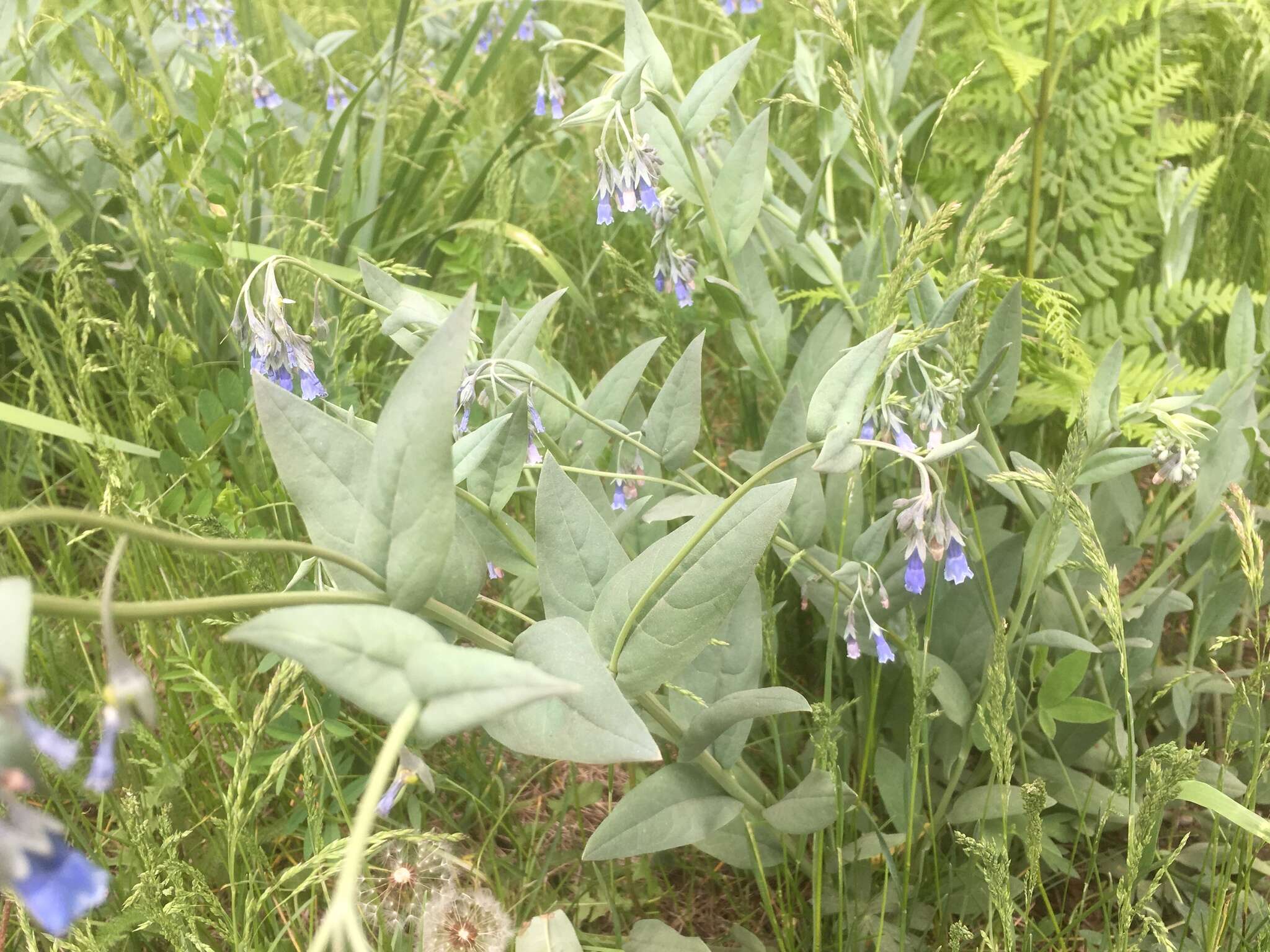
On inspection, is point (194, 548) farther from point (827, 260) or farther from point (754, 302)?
point (827, 260)

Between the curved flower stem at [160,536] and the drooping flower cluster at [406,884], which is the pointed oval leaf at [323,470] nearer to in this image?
the curved flower stem at [160,536]

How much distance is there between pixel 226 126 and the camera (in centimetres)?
241

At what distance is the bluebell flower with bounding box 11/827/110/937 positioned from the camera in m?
0.64

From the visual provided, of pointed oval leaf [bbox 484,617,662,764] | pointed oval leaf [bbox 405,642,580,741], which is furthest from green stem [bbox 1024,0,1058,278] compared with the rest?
pointed oval leaf [bbox 405,642,580,741]

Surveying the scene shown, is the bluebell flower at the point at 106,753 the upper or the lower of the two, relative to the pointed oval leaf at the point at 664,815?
upper

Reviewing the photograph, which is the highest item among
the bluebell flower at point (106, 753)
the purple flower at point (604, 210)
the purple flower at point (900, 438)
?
the purple flower at point (604, 210)

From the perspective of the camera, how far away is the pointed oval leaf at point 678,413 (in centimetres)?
162

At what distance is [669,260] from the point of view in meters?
2.03

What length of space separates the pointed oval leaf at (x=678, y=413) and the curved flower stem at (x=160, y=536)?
73 centimetres

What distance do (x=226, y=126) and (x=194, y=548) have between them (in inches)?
73.7

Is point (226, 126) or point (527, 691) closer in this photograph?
point (527, 691)

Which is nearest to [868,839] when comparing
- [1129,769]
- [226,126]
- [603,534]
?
[1129,769]

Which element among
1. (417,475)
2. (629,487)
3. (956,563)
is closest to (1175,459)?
(956,563)

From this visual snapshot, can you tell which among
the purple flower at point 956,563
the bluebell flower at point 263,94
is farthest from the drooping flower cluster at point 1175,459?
the bluebell flower at point 263,94
